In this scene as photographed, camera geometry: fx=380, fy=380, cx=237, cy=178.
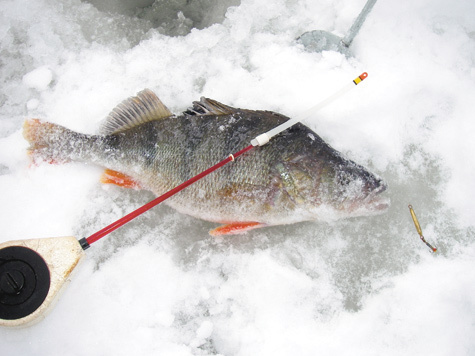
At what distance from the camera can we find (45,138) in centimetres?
226

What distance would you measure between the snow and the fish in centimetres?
20

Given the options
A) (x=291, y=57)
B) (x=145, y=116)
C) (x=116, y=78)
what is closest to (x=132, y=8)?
(x=116, y=78)

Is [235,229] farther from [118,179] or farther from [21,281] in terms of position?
[21,281]

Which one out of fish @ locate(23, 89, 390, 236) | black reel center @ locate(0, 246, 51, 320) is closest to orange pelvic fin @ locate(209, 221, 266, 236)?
fish @ locate(23, 89, 390, 236)

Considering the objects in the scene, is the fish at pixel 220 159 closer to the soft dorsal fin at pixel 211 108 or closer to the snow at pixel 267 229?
the soft dorsal fin at pixel 211 108

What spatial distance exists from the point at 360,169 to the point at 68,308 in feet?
6.07

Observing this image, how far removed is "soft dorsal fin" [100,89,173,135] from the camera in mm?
2262

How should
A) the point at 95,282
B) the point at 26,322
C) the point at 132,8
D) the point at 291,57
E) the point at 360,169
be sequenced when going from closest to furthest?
1. the point at 26,322
2. the point at 360,169
3. the point at 95,282
4. the point at 291,57
5. the point at 132,8

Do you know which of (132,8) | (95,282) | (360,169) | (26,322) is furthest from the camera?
(132,8)

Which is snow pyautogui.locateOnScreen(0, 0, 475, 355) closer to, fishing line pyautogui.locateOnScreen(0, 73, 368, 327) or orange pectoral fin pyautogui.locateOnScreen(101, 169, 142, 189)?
orange pectoral fin pyautogui.locateOnScreen(101, 169, 142, 189)

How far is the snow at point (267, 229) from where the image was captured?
2.19 metres

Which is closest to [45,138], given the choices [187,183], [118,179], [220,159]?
[118,179]

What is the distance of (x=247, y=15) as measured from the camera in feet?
8.79

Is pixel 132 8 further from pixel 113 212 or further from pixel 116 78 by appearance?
pixel 113 212
